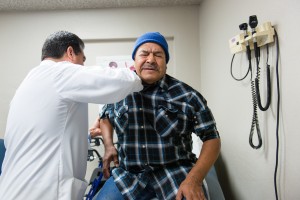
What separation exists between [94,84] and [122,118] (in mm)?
258

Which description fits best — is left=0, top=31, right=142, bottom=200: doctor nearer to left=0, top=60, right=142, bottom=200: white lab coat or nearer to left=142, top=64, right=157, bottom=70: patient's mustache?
left=0, top=60, right=142, bottom=200: white lab coat

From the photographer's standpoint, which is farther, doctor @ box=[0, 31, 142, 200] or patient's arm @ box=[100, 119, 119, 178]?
patient's arm @ box=[100, 119, 119, 178]

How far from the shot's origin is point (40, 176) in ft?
3.20

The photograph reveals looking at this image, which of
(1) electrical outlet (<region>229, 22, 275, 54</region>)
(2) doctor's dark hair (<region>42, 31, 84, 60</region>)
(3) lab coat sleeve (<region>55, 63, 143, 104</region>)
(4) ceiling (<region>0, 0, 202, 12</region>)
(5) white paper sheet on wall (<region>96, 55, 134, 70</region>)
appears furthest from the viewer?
(5) white paper sheet on wall (<region>96, 55, 134, 70</region>)

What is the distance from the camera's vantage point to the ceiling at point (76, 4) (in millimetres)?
2266

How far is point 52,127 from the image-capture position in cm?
103

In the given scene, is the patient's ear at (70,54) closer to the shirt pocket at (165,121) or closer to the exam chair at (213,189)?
the shirt pocket at (165,121)

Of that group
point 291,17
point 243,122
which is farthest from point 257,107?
point 291,17

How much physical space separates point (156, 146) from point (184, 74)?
60.3 inches

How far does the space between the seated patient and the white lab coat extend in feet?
0.43

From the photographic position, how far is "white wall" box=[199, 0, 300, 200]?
1011 millimetres

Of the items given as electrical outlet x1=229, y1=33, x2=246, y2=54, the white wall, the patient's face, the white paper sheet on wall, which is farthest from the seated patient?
the white paper sheet on wall

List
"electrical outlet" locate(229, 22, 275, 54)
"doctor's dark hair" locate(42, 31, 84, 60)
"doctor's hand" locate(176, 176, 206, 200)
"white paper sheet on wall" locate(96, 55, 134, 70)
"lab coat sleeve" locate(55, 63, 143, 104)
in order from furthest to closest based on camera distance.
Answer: "white paper sheet on wall" locate(96, 55, 134, 70) < "doctor's dark hair" locate(42, 31, 84, 60) < "electrical outlet" locate(229, 22, 275, 54) < "lab coat sleeve" locate(55, 63, 143, 104) < "doctor's hand" locate(176, 176, 206, 200)

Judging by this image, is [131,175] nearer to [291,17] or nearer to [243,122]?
[243,122]
